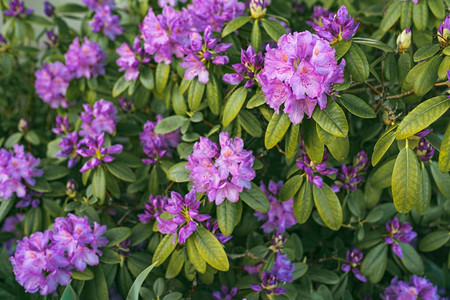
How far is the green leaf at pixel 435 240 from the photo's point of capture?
1407mm

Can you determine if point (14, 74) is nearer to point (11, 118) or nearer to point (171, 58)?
point (11, 118)

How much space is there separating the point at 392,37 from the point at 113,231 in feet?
3.62

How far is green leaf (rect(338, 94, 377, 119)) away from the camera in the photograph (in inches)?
41.1

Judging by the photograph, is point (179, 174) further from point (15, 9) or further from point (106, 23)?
point (15, 9)

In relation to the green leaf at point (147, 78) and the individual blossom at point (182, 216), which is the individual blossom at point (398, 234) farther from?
the green leaf at point (147, 78)

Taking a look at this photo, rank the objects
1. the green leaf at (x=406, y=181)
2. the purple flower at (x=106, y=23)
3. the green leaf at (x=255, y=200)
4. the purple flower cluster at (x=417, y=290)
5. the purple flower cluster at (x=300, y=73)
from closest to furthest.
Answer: the purple flower cluster at (x=300, y=73) < the green leaf at (x=406, y=181) < the green leaf at (x=255, y=200) < the purple flower cluster at (x=417, y=290) < the purple flower at (x=106, y=23)

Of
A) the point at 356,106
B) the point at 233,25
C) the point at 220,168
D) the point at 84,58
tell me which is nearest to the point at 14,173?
the point at 84,58

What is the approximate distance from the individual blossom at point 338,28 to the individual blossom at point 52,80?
103 cm

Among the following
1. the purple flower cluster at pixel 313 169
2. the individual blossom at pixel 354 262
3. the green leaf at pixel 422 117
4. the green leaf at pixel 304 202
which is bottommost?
the individual blossom at pixel 354 262

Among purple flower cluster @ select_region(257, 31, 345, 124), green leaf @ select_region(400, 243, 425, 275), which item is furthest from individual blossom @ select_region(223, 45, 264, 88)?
green leaf @ select_region(400, 243, 425, 275)

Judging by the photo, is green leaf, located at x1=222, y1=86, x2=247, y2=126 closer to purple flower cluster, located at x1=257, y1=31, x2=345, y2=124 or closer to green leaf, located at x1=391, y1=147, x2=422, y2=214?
purple flower cluster, located at x1=257, y1=31, x2=345, y2=124

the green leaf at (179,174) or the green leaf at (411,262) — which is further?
the green leaf at (411,262)

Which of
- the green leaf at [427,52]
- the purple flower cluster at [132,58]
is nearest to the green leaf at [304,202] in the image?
the green leaf at [427,52]

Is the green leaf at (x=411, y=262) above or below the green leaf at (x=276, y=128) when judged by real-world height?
below
